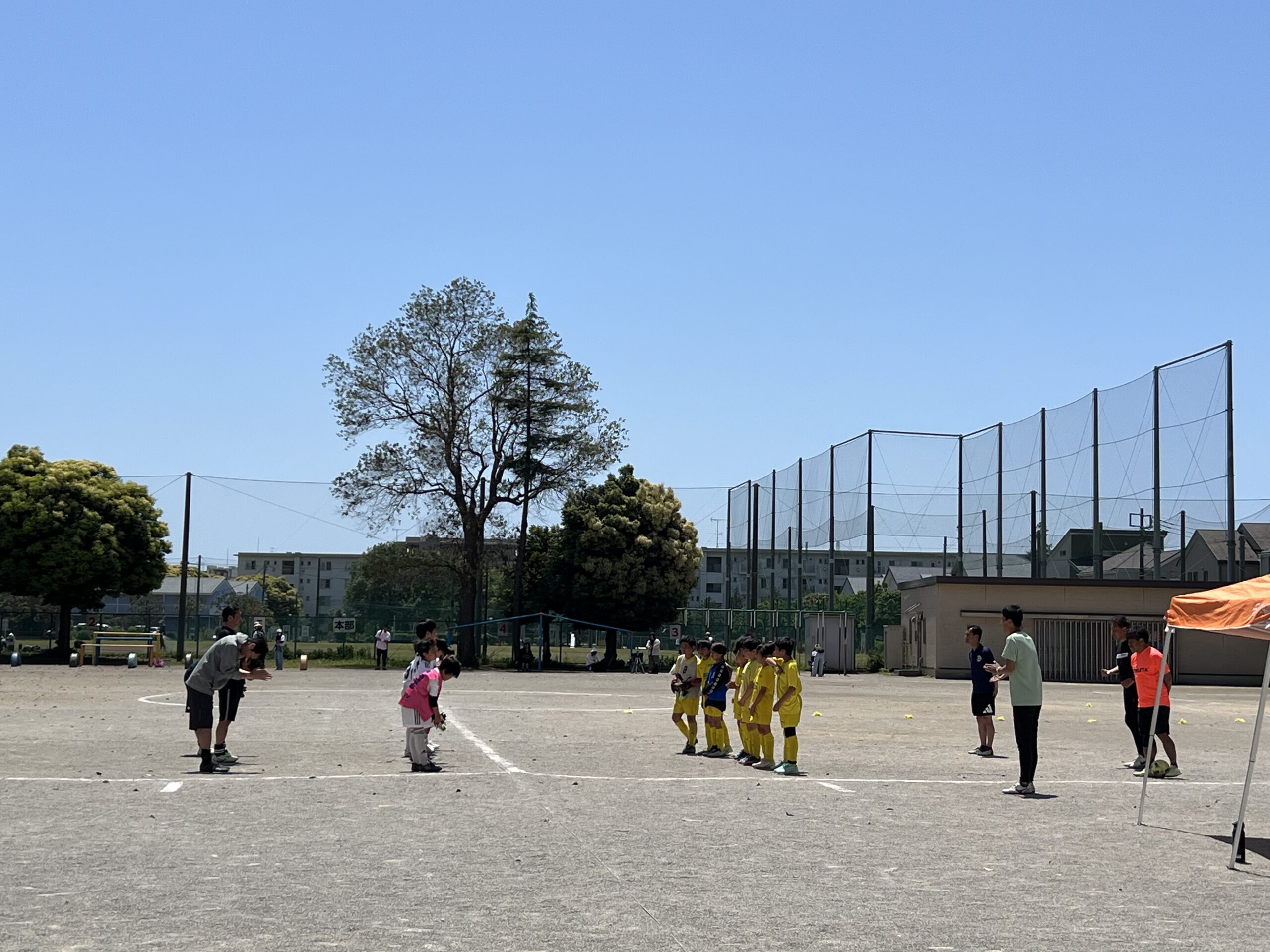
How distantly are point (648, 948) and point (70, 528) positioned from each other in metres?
50.4

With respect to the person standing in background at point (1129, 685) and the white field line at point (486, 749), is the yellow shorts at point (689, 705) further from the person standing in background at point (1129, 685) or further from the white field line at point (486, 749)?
the person standing in background at point (1129, 685)

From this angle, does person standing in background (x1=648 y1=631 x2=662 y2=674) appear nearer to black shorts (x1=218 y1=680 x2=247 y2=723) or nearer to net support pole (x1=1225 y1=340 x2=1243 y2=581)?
net support pole (x1=1225 y1=340 x2=1243 y2=581)

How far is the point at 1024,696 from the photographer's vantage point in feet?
44.4

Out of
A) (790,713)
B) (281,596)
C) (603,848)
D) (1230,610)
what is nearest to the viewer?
(603,848)

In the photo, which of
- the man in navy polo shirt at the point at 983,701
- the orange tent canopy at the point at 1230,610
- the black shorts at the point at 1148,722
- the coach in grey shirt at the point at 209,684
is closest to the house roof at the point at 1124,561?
the man in navy polo shirt at the point at 983,701

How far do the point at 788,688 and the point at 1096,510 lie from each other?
127 feet

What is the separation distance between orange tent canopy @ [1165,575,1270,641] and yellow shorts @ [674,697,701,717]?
756cm

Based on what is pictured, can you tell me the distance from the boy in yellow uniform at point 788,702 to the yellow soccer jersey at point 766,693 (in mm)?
69

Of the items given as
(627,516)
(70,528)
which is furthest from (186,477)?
(627,516)

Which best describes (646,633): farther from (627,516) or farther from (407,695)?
(407,695)

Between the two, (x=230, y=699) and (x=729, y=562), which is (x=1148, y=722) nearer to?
(x=230, y=699)

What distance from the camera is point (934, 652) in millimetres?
48250

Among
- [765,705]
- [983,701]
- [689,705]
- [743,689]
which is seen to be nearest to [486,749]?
[689,705]

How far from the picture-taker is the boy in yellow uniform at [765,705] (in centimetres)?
1576
